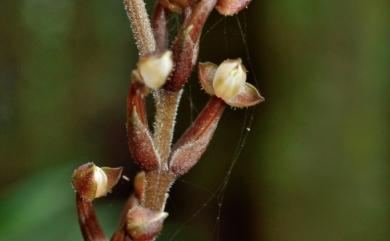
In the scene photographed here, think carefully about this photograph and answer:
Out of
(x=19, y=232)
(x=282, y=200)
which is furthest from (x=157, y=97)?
(x=282, y=200)

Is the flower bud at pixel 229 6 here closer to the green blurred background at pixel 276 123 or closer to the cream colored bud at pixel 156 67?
the cream colored bud at pixel 156 67

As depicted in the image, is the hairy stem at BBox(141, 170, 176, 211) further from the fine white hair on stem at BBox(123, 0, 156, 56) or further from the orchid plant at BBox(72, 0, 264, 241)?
the fine white hair on stem at BBox(123, 0, 156, 56)

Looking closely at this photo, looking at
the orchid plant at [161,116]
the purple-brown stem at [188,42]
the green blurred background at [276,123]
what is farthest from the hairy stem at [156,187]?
the green blurred background at [276,123]

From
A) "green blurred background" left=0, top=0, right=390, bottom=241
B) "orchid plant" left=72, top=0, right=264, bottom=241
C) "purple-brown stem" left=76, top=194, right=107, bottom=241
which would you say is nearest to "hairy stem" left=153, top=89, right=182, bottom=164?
"orchid plant" left=72, top=0, right=264, bottom=241

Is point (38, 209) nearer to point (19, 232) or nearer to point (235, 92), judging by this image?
point (19, 232)

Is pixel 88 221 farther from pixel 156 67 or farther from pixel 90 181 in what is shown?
pixel 156 67

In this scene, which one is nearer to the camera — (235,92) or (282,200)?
(235,92)

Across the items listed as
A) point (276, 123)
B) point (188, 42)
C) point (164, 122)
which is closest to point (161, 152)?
point (164, 122)
